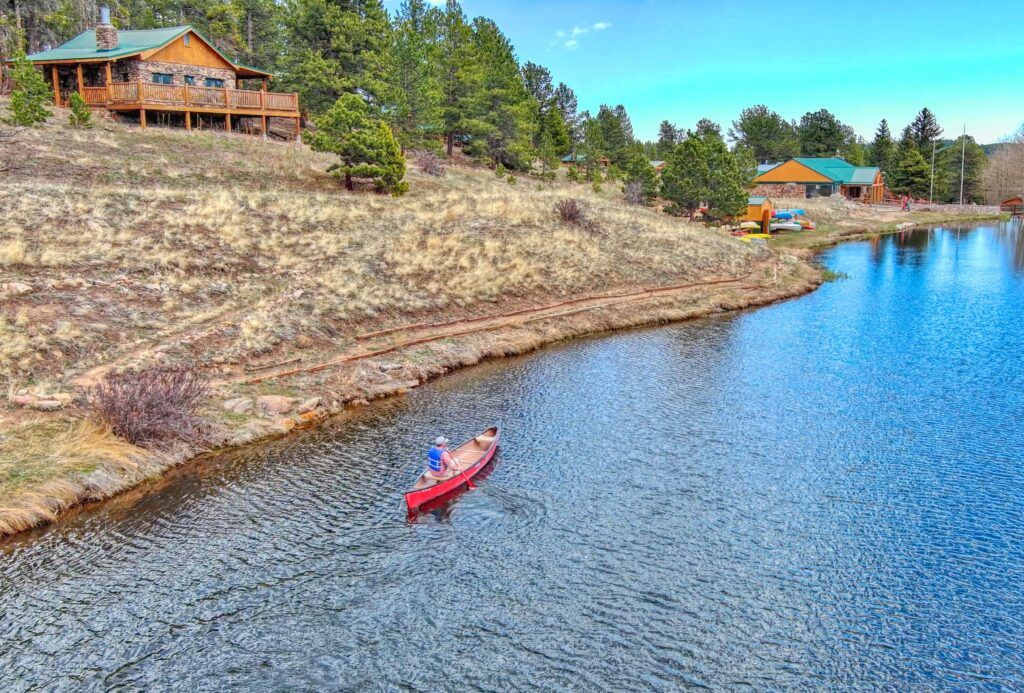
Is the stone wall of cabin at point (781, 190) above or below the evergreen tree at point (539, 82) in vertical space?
below

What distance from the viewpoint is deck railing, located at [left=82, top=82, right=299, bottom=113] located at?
54375mm

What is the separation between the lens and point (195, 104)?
5659cm

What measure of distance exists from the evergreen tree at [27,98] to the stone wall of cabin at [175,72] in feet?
22.9

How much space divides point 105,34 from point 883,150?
136519 millimetres

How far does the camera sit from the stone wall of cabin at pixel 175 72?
55.0 m

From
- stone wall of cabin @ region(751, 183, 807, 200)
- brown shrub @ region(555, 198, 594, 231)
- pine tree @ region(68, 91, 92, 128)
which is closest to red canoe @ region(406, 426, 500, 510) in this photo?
brown shrub @ region(555, 198, 594, 231)

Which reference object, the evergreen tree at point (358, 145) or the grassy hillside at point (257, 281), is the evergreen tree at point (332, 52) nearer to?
the grassy hillside at point (257, 281)

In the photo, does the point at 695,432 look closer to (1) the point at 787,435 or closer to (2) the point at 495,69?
(1) the point at 787,435

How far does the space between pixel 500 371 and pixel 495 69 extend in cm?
5612

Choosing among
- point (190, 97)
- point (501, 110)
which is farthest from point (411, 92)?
point (190, 97)

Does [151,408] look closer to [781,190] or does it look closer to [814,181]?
[781,190]

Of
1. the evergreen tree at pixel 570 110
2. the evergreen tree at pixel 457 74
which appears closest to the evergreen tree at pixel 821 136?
the evergreen tree at pixel 570 110

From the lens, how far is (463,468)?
2062 centimetres

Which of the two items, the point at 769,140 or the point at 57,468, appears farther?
the point at 769,140
